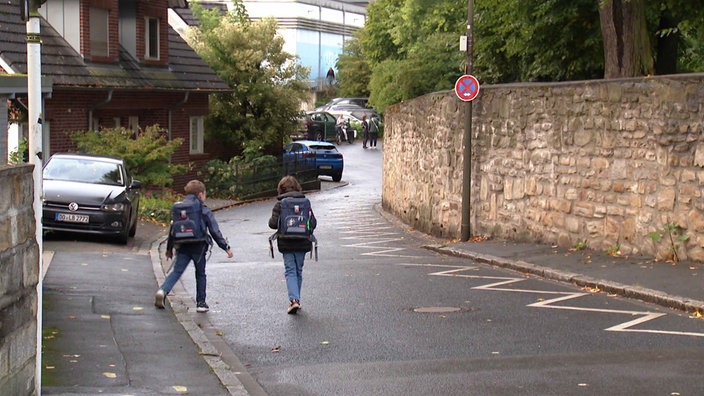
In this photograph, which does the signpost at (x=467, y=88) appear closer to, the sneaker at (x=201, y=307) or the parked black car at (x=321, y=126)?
the sneaker at (x=201, y=307)

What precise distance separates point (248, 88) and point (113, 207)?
2471cm

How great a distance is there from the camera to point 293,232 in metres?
→ 12.7

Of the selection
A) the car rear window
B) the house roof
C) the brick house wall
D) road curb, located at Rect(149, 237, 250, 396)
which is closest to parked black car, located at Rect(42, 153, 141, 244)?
road curb, located at Rect(149, 237, 250, 396)

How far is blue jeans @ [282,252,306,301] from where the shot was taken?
12.6 m

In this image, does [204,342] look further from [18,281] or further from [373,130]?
[373,130]

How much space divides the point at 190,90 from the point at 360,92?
4338 centimetres

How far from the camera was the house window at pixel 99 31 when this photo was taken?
33.3m

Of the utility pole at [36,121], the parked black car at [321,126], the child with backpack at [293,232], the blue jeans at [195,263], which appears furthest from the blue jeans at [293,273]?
the parked black car at [321,126]

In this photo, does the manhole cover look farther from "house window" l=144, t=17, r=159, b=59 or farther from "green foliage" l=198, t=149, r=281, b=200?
"green foliage" l=198, t=149, r=281, b=200

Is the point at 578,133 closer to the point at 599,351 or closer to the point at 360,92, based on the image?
the point at 599,351

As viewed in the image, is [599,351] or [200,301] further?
[200,301]

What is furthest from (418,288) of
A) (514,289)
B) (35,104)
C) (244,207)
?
(244,207)

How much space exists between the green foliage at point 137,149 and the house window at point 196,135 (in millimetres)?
8935

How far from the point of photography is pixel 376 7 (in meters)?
60.5
